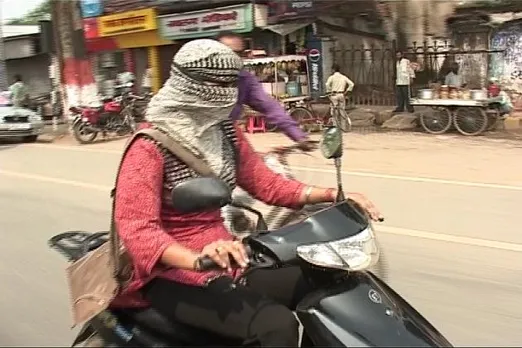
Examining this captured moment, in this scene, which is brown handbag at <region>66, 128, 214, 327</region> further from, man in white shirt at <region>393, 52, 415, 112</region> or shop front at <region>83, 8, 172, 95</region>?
shop front at <region>83, 8, 172, 95</region>

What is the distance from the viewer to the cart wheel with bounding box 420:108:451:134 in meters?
13.9

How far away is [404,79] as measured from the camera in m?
15.3

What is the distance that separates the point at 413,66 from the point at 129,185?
46.5 feet

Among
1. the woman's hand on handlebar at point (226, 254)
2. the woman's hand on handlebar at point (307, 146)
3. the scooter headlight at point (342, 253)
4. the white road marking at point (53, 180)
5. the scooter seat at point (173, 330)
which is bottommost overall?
the white road marking at point (53, 180)

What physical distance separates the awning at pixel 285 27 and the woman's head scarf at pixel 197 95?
50.2 ft

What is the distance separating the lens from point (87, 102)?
1703 cm

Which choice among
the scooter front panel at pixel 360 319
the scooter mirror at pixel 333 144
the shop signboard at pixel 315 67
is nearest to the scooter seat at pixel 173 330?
the scooter front panel at pixel 360 319

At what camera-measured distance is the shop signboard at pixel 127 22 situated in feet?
65.7

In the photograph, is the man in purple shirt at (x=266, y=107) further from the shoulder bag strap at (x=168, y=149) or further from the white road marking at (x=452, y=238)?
the shoulder bag strap at (x=168, y=149)

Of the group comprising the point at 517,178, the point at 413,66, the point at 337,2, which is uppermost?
the point at 337,2

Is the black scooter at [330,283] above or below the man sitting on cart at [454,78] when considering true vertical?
above

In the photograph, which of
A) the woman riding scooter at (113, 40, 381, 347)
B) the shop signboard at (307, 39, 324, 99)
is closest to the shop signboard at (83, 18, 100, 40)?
the shop signboard at (307, 39, 324, 99)

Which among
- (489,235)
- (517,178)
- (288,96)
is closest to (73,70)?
→ (288,96)

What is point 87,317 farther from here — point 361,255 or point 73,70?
point 73,70
